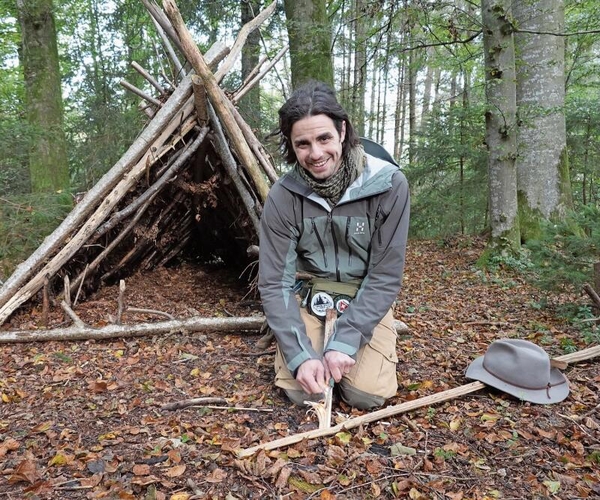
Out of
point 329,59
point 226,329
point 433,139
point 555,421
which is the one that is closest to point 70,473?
point 226,329

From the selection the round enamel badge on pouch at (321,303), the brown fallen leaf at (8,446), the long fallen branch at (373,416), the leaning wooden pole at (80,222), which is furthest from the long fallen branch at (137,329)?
the long fallen branch at (373,416)

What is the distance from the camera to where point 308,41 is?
557 centimetres

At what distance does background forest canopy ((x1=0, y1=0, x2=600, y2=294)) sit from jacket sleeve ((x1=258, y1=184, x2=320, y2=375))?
1.53 m

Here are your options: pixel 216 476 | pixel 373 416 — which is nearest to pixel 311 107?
pixel 373 416

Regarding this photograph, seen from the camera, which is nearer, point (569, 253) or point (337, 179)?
point (337, 179)

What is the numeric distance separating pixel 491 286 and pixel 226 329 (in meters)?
3.27

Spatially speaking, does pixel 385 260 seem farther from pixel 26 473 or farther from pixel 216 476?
pixel 26 473

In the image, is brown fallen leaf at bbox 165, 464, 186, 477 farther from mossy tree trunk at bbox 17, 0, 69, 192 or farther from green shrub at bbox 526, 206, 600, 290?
mossy tree trunk at bbox 17, 0, 69, 192

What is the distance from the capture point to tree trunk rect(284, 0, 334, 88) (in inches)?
219

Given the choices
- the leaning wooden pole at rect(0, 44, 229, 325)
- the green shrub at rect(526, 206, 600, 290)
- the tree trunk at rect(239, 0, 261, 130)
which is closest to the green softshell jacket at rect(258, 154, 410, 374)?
the leaning wooden pole at rect(0, 44, 229, 325)

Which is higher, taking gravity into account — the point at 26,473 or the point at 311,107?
the point at 311,107

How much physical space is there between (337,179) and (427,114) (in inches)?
247

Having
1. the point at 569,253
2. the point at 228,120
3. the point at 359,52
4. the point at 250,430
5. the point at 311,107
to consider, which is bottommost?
the point at 250,430

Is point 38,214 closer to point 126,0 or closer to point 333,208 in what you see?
point 333,208
